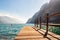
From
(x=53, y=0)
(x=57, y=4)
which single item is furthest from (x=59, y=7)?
(x=53, y=0)

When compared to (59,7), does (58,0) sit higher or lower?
higher

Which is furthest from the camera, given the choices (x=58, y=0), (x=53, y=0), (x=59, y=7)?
(x=53, y=0)

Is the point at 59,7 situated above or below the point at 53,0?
below

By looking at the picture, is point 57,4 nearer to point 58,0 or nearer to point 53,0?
point 58,0

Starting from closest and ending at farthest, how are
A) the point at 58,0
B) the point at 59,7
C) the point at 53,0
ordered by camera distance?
1. the point at 59,7
2. the point at 58,0
3. the point at 53,0

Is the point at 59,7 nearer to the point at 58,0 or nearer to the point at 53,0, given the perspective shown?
the point at 58,0

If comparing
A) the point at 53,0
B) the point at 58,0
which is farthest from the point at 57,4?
the point at 53,0

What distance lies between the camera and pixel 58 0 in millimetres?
116000

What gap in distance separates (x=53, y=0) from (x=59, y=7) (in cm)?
2229

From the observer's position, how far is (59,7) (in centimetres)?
10788

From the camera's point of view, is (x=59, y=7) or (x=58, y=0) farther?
(x=58, y=0)

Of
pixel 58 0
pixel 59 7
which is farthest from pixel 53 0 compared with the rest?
pixel 59 7

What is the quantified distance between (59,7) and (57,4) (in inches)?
268

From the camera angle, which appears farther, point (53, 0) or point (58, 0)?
point (53, 0)
